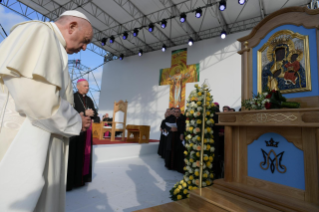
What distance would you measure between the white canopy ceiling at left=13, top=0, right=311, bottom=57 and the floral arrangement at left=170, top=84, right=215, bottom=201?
225 inches

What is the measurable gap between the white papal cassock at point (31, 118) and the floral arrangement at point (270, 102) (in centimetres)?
205

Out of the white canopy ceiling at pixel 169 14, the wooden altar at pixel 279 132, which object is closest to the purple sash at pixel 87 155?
the wooden altar at pixel 279 132

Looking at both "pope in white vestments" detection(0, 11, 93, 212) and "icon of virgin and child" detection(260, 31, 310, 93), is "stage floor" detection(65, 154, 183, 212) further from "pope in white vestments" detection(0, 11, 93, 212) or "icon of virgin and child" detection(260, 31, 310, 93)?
"icon of virgin and child" detection(260, 31, 310, 93)

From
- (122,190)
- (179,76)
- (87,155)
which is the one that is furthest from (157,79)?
(122,190)

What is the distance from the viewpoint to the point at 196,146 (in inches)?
112

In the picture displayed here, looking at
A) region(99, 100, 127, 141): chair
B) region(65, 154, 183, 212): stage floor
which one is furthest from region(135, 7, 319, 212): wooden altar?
region(99, 100, 127, 141): chair

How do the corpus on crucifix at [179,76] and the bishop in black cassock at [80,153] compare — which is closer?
the bishop in black cassock at [80,153]

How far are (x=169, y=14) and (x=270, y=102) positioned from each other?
772 centimetres

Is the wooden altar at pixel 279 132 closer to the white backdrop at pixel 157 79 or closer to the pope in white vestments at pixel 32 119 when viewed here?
the pope in white vestments at pixel 32 119

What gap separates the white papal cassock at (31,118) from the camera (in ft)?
2.31

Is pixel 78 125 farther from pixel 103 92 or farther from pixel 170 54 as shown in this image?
pixel 103 92

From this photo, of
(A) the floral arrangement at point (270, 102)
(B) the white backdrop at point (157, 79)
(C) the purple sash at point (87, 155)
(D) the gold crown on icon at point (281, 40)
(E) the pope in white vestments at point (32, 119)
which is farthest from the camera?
(B) the white backdrop at point (157, 79)

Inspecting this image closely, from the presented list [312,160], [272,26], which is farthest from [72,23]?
[272,26]

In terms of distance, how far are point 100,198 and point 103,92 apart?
1197cm
